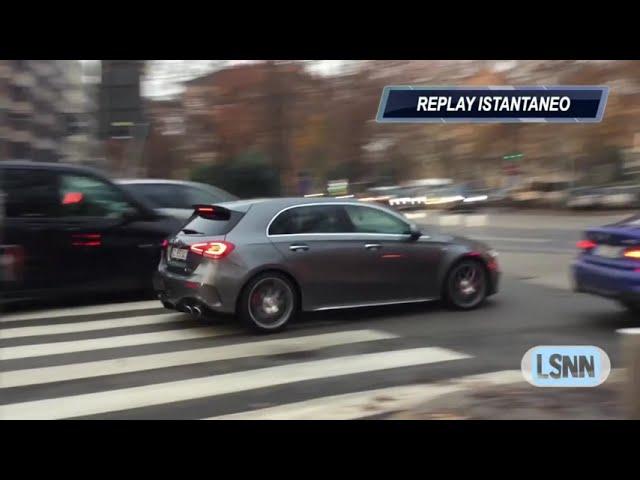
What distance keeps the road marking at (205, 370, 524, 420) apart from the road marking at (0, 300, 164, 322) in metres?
4.29

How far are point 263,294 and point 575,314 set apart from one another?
3.52 metres

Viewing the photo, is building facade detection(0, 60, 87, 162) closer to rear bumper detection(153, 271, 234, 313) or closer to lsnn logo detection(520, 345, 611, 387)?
rear bumper detection(153, 271, 234, 313)

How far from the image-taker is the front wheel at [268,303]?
7.63 m

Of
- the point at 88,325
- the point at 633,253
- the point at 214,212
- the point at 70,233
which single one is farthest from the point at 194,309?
the point at 633,253

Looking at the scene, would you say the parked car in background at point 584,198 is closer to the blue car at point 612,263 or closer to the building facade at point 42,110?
the blue car at point 612,263

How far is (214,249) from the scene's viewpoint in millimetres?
7637

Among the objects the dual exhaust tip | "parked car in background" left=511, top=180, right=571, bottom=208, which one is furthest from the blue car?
the dual exhaust tip

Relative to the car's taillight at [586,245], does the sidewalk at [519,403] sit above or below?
below

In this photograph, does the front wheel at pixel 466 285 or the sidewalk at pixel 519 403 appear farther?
the front wheel at pixel 466 285

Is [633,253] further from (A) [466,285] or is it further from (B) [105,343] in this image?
(B) [105,343]

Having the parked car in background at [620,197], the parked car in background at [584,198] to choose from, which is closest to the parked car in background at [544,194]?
the parked car in background at [584,198]

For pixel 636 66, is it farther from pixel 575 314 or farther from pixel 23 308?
pixel 23 308

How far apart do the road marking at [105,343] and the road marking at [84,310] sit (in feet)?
4.65
